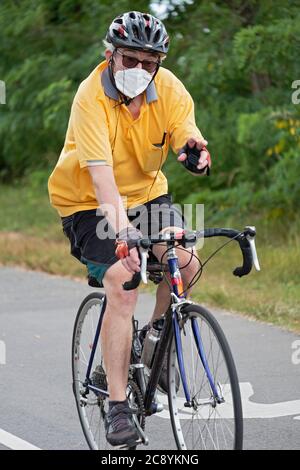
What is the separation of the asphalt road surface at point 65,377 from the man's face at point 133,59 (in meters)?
1.80

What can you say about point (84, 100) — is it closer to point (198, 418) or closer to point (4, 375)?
point (198, 418)

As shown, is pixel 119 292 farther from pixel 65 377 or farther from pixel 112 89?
pixel 65 377

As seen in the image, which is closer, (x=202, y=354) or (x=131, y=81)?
(x=202, y=354)

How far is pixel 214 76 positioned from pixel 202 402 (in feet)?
26.1

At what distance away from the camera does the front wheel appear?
457 cm

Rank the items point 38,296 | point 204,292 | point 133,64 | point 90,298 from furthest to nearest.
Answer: point 38,296, point 204,292, point 90,298, point 133,64

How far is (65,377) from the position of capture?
7.07m

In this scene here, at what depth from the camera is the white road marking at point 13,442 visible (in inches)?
217

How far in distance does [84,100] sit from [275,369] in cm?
269

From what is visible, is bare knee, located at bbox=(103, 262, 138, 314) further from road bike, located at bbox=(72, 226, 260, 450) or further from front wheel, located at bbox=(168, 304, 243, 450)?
front wheel, located at bbox=(168, 304, 243, 450)

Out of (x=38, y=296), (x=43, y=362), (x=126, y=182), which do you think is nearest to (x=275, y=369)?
(x=43, y=362)

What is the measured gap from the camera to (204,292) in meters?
9.48
